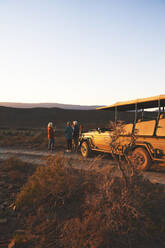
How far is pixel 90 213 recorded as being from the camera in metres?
3.62

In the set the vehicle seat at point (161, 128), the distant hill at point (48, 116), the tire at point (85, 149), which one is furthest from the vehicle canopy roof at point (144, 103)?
the distant hill at point (48, 116)

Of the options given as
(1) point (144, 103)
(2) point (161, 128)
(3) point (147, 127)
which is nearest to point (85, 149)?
(3) point (147, 127)

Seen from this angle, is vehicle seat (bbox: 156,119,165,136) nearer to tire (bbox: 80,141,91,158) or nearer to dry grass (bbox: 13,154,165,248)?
dry grass (bbox: 13,154,165,248)

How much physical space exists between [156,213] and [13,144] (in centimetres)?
1624

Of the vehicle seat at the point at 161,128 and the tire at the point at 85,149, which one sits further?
the tire at the point at 85,149

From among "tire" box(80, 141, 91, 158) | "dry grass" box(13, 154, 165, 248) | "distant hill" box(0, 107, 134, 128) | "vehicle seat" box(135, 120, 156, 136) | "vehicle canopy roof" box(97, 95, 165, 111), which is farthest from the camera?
"distant hill" box(0, 107, 134, 128)

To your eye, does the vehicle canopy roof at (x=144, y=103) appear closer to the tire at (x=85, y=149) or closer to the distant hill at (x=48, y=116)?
the tire at (x=85, y=149)

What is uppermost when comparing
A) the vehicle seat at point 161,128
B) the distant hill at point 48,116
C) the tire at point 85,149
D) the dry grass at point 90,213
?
the distant hill at point 48,116

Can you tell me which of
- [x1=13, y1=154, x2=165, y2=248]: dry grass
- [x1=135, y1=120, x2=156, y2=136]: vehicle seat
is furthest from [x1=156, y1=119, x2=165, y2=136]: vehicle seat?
[x1=13, y1=154, x2=165, y2=248]: dry grass

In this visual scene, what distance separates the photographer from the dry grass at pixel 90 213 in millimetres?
3262

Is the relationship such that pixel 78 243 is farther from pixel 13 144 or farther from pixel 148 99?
pixel 13 144

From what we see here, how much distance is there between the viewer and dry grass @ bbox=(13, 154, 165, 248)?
3262 mm

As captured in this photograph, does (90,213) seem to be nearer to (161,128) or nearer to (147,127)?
(161,128)

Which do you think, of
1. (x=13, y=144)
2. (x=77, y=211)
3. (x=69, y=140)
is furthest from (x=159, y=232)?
(x=13, y=144)
